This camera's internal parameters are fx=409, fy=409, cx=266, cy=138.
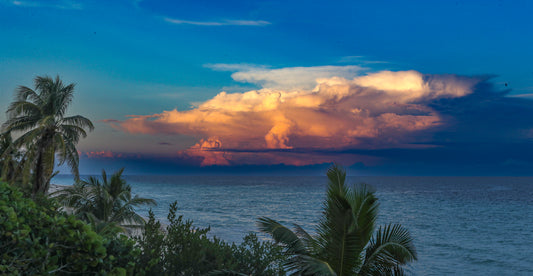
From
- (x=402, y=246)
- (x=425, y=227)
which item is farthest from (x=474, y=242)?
(x=402, y=246)

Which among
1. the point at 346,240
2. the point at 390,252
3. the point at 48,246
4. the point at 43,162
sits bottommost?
the point at 390,252

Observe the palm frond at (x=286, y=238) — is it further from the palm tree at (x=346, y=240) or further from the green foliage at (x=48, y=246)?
the green foliage at (x=48, y=246)

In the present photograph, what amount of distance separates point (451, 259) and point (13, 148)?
Result: 3648cm

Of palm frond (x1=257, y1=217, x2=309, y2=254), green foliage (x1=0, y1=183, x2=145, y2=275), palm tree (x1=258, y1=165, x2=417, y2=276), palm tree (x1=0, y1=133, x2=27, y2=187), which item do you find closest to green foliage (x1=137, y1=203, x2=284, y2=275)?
palm tree (x1=258, y1=165, x2=417, y2=276)

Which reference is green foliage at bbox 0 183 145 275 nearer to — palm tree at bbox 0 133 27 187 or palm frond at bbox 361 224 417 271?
palm frond at bbox 361 224 417 271

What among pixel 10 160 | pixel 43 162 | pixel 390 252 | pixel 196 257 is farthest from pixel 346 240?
pixel 10 160

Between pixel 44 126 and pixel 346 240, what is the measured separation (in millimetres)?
19765

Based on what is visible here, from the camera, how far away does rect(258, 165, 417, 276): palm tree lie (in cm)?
1073

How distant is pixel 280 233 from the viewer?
39.8ft

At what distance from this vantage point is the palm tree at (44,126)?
2358 centimetres

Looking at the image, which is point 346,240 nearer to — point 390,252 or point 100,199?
point 390,252

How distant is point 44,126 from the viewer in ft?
76.8

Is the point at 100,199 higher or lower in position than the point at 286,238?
lower

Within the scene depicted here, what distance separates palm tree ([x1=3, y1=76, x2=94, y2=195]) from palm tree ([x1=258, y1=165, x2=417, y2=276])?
16967 mm
